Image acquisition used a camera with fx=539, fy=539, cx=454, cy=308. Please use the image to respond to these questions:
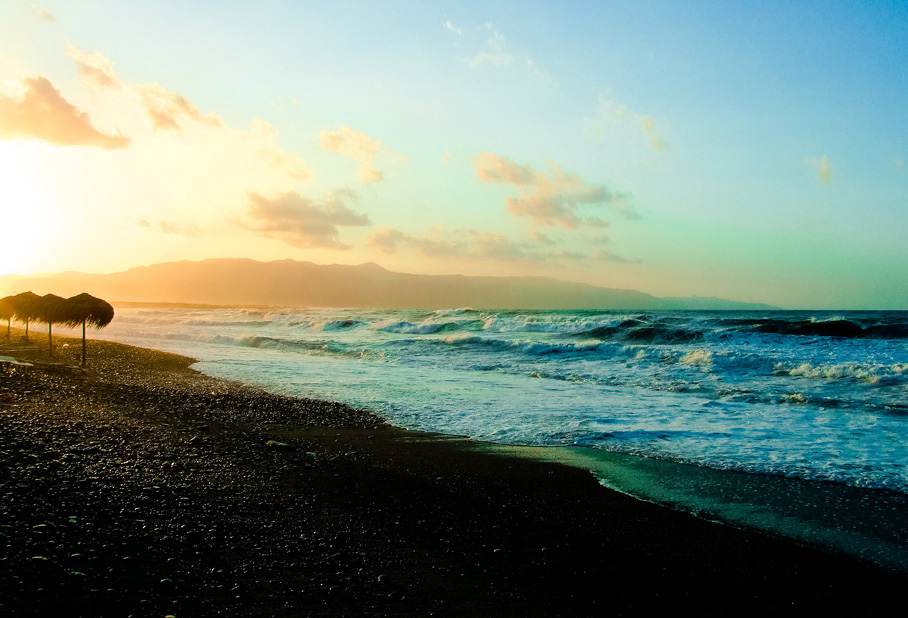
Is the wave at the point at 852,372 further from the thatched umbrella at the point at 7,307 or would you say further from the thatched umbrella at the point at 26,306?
the thatched umbrella at the point at 7,307

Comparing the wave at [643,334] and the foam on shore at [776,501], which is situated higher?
the wave at [643,334]

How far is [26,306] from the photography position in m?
19.4

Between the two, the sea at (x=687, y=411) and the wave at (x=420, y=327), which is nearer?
the sea at (x=687, y=411)

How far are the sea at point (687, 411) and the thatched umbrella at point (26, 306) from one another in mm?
5870

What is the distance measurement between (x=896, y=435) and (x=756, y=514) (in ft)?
18.4

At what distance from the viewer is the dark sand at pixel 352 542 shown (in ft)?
11.7

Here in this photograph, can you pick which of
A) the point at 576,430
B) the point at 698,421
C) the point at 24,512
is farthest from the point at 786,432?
the point at 24,512

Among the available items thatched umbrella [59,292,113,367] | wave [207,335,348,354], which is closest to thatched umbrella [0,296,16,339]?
thatched umbrella [59,292,113,367]

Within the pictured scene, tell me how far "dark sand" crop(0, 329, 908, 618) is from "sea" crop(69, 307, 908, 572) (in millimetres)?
879

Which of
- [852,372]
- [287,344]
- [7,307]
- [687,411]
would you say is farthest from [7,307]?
[852,372]

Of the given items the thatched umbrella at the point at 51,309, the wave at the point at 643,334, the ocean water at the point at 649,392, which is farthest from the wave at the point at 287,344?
the wave at the point at 643,334

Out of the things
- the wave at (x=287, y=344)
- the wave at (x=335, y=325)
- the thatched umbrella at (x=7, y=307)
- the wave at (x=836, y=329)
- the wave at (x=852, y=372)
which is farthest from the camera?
the wave at (x=335, y=325)

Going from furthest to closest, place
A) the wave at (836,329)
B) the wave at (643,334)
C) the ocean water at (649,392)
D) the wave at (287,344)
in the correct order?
1. the wave at (836,329)
2. the wave at (643,334)
3. the wave at (287,344)
4. the ocean water at (649,392)

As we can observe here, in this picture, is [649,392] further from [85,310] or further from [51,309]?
[51,309]
